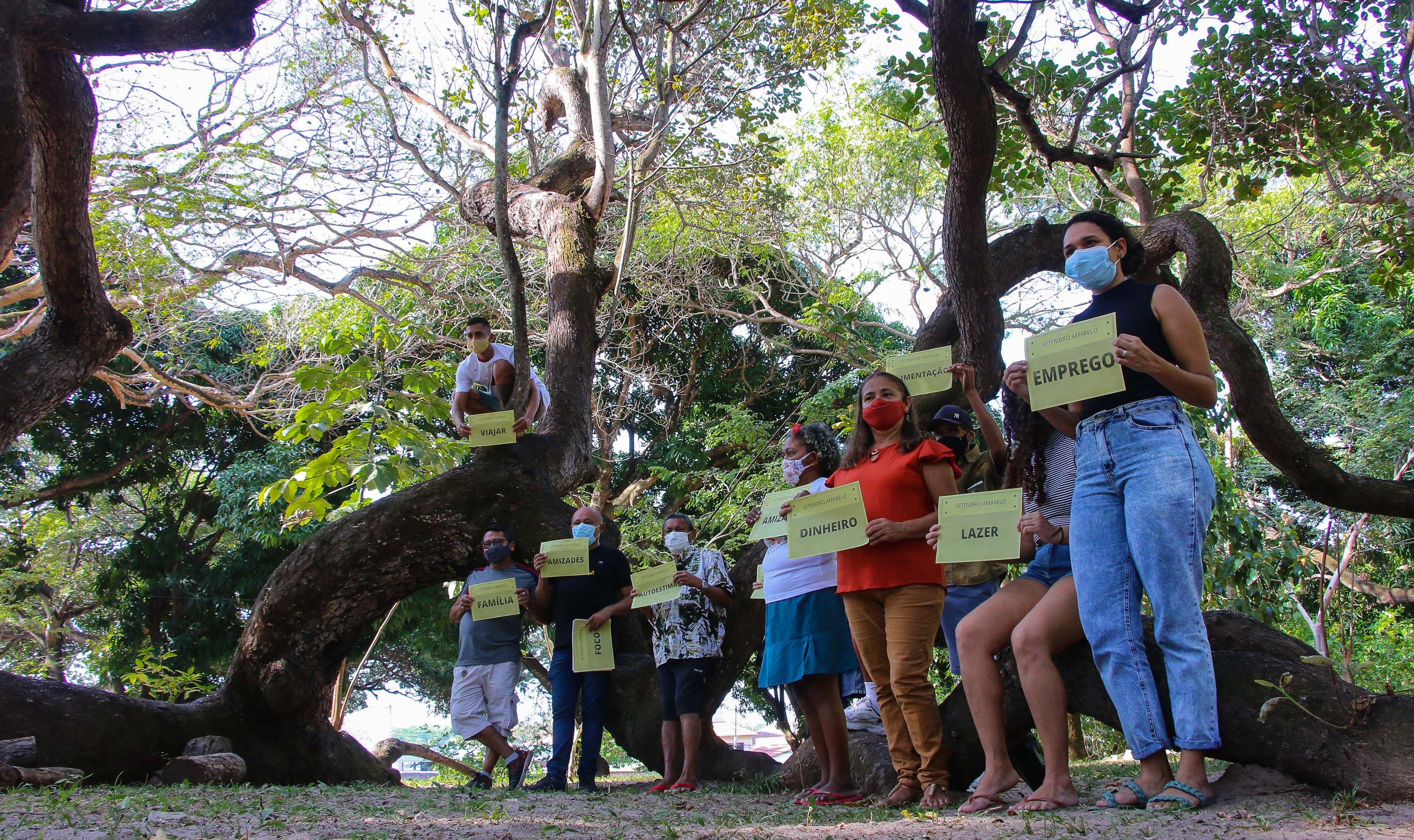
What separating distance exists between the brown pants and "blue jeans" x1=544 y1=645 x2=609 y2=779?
1.77 metres

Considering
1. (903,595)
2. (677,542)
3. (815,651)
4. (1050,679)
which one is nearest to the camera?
(1050,679)

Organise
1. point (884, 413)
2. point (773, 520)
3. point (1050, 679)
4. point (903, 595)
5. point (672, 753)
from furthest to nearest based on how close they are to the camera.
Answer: point (672, 753)
point (773, 520)
point (884, 413)
point (903, 595)
point (1050, 679)

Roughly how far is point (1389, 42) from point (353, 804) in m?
8.43

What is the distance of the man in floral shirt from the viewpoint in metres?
4.50

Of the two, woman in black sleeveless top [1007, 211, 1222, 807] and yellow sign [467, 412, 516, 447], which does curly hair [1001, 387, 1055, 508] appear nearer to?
woman in black sleeveless top [1007, 211, 1222, 807]

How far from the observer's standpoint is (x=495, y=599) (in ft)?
16.9

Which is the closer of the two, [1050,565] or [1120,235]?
[1120,235]

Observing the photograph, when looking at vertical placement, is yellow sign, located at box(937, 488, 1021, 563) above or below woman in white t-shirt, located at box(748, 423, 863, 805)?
above

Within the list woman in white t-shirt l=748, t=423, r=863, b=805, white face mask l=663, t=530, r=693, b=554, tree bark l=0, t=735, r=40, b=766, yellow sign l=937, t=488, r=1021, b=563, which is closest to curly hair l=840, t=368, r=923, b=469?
woman in white t-shirt l=748, t=423, r=863, b=805

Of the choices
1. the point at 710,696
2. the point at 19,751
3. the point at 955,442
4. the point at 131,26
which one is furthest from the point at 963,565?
the point at 131,26

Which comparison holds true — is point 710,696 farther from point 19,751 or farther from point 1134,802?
point 19,751

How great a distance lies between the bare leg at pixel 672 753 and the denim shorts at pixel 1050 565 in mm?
2080

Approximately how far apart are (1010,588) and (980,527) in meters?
0.29

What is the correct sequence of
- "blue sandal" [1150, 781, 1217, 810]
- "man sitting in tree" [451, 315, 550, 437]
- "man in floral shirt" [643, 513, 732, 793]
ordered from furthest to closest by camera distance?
"man sitting in tree" [451, 315, 550, 437]
"man in floral shirt" [643, 513, 732, 793]
"blue sandal" [1150, 781, 1217, 810]
